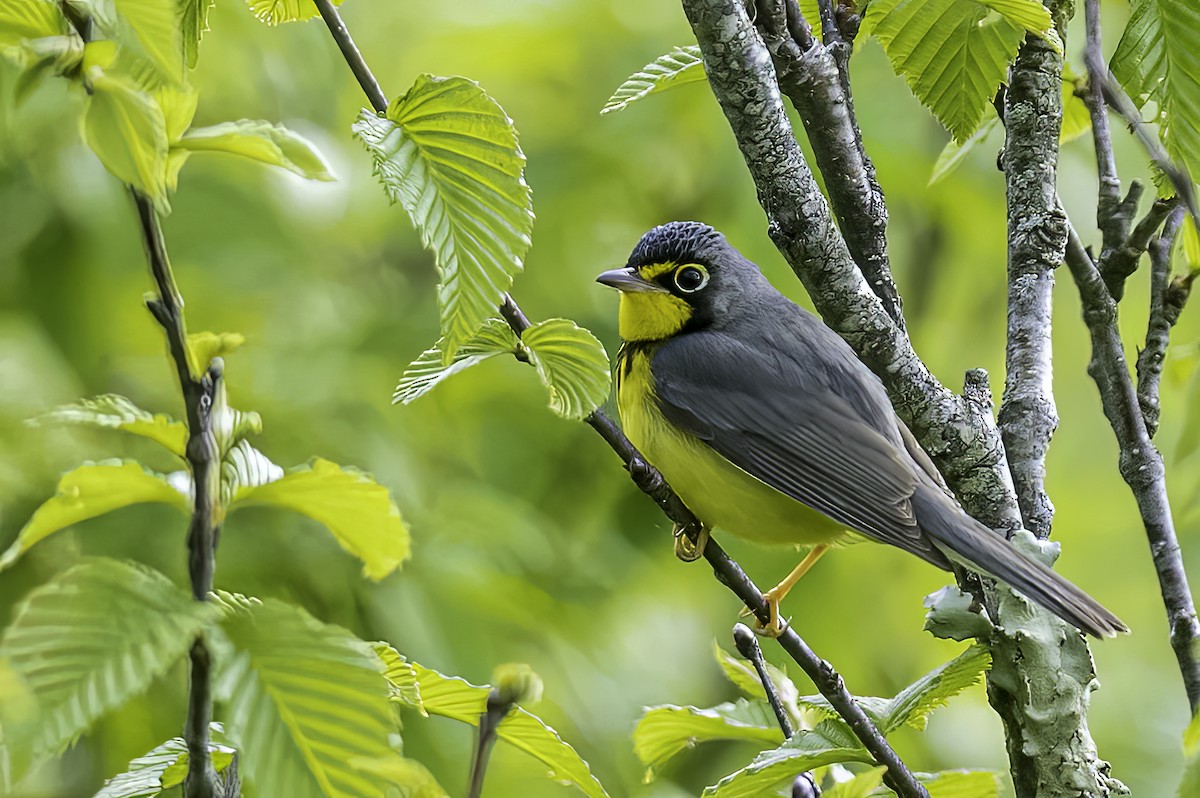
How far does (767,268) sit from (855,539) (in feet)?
4.69

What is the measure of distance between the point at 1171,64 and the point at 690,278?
6.33 ft

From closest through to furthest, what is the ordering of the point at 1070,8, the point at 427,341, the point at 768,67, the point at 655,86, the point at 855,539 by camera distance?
the point at 768,67 < the point at 655,86 < the point at 1070,8 < the point at 855,539 < the point at 427,341

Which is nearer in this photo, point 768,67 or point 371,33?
point 768,67

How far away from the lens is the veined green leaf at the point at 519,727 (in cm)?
172

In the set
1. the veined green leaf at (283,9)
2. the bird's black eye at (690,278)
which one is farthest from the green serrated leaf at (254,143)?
the bird's black eye at (690,278)

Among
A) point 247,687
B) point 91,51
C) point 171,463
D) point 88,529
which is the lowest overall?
point 247,687

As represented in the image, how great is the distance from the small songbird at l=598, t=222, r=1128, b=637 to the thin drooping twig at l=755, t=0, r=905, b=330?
0.66 metres

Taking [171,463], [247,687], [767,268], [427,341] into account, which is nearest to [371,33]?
[427,341]

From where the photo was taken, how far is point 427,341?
13.4ft

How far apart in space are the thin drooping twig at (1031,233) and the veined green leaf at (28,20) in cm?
204

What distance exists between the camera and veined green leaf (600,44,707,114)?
2.44 m

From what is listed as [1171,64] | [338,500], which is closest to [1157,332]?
[1171,64]

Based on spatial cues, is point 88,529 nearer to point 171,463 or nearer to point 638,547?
point 171,463

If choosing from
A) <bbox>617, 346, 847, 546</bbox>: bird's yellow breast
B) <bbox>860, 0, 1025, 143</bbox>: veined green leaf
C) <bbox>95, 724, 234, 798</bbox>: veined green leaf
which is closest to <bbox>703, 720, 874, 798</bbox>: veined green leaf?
<bbox>95, 724, 234, 798</bbox>: veined green leaf
